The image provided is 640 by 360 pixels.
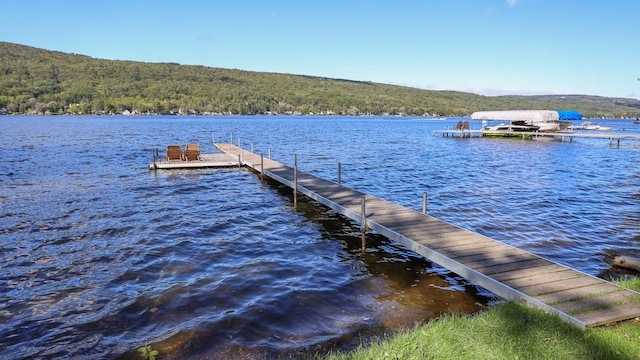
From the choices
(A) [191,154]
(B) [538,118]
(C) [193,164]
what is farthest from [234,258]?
(B) [538,118]

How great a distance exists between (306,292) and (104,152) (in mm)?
32697

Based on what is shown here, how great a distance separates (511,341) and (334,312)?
3371 mm

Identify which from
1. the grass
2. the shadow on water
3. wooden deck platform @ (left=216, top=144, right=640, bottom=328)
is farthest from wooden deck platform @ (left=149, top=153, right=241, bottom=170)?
the grass

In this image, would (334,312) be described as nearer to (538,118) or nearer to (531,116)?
(538,118)

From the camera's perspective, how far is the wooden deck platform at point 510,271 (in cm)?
594

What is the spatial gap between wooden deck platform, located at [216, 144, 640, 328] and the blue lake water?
73 centimetres

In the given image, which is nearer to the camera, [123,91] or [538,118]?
[538,118]

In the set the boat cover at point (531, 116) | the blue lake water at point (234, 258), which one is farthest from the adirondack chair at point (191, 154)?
the boat cover at point (531, 116)

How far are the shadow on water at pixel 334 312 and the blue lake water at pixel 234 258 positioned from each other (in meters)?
0.04

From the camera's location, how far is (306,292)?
8547 millimetres

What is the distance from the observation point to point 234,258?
10.6 m

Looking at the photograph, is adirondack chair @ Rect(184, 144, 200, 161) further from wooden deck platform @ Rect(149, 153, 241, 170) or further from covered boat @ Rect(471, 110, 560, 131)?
covered boat @ Rect(471, 110, 560, 131)

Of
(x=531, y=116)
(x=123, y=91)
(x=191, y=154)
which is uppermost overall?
(x=123, y=91)

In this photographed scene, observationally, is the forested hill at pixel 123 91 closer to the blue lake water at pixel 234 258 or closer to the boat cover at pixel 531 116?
the boat cover at pixel 531 116
